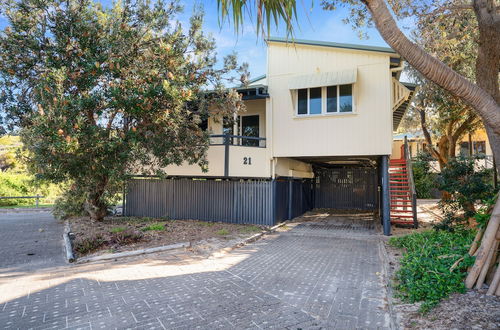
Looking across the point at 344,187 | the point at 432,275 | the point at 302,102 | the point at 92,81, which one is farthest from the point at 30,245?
the point at 344,187

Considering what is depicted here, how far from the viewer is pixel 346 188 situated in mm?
20922

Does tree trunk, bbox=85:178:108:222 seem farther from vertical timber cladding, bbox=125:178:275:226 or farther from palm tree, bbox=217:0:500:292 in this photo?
palm tree, bbox=217:0:500:292

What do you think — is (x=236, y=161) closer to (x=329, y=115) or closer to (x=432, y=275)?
(x=329, y=115)

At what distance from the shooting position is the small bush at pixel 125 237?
9.02 m

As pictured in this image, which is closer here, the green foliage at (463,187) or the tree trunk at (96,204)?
the green foliage at (463,187)

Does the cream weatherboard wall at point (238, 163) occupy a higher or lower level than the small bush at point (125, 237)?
higher

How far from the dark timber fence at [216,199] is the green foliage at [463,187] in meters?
6.16

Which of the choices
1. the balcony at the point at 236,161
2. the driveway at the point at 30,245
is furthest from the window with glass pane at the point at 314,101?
the driveway at the point at 30,245

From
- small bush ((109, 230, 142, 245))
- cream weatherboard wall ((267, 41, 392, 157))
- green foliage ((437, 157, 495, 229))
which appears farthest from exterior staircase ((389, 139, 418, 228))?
small bush ((109, 230, 142, 245))

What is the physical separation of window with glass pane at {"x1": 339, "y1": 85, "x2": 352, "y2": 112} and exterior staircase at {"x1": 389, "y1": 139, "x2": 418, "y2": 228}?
4.16 m

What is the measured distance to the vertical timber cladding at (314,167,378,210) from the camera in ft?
67.1

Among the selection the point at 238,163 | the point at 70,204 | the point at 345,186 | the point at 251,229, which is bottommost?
the point at 251,229

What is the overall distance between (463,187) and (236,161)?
7951 mm

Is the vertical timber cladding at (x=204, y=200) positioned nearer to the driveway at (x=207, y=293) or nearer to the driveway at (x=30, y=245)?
the driveway at (x=30, y=245)
